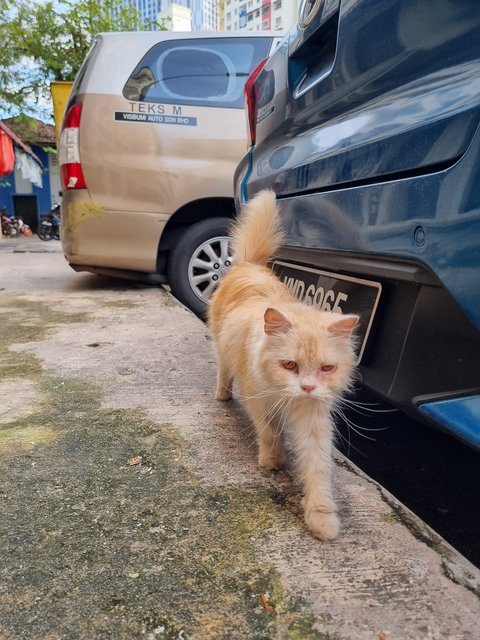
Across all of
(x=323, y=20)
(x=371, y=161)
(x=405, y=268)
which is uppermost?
(x=323, y=20)

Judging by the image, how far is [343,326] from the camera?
1351 mm

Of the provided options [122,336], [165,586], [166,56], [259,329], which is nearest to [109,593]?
[165,586]

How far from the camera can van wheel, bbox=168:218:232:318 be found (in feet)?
14.0

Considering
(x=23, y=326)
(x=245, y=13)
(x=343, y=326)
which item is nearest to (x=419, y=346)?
(x=343, y=326)

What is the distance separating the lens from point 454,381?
1.27m

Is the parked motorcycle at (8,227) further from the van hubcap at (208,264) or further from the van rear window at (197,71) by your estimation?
the van hubcap at (208,264)

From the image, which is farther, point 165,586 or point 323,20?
point 323,20

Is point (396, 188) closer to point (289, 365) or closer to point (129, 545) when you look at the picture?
point (289, 365)

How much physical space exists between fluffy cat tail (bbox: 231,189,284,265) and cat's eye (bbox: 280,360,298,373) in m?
0.88

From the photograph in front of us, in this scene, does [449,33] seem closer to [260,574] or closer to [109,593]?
[260,574]

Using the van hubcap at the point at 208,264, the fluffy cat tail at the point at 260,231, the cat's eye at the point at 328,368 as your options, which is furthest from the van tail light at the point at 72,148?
the cat's eye at the point at 328,368

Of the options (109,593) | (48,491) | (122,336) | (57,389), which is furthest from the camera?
(122,336)

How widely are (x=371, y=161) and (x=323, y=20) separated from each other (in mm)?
709

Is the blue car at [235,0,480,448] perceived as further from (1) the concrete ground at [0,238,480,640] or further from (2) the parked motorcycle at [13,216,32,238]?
(2) the parked motorcycle at [13,216,32,238]
